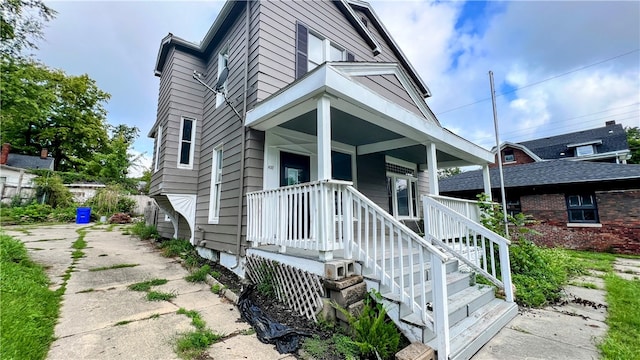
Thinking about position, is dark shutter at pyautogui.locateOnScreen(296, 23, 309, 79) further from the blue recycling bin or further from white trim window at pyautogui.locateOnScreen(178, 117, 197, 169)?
the blue recycling bin

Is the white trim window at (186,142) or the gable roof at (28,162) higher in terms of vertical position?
the gable roof at (28,162)

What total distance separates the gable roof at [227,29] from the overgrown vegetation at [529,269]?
5.67 m

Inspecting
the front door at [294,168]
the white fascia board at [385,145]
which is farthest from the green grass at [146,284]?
the white fascia board at [385,145]

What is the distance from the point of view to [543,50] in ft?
40.3

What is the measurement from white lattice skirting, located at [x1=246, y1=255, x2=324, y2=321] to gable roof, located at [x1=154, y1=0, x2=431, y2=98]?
5519 mm

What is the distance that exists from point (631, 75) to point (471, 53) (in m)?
10.2

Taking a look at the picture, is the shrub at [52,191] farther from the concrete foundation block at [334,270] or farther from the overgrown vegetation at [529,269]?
the overgrown vegetation at [529,269]

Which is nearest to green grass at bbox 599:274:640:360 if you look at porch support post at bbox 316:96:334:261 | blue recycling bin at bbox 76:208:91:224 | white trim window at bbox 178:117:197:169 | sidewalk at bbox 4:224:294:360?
porch support post at bbox 316:96:334:261

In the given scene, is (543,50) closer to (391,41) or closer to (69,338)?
(391,41)

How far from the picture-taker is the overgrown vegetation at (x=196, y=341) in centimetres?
241

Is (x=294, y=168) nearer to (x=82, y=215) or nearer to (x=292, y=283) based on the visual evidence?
(x=292, y=283)

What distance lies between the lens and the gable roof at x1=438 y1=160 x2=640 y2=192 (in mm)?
9844

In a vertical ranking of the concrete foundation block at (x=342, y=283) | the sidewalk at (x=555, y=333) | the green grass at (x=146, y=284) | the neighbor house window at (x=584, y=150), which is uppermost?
the neighbor house window at (x=584, y=150)

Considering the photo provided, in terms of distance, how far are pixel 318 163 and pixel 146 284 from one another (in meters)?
3.58
